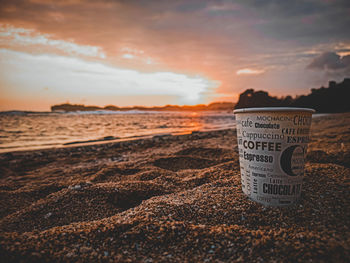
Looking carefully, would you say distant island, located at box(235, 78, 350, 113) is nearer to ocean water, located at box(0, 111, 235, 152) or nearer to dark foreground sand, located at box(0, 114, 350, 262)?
ocean water, located at box(0, 111, 235, 152)

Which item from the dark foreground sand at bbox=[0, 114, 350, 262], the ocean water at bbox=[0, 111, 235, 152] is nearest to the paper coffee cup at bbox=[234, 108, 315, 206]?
the dark foreground sand at bbox=[0, 114, 350, 262]

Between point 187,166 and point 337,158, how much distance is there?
A: 8.91 ft

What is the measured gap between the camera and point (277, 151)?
1.79m

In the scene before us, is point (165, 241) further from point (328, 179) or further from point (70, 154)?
point (70, 154)

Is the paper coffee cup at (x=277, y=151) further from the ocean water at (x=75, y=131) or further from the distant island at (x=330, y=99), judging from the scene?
the distant island at (x=330, y=99)

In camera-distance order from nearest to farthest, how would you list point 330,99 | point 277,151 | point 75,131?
point 277,151 < point 75,131 < point 330,99

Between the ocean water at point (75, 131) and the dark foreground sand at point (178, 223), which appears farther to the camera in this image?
the ocean water at point (75, 131)

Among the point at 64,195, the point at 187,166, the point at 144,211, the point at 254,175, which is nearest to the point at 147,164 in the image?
the point at 187,166

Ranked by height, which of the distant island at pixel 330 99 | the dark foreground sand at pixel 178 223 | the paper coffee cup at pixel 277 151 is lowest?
the dark foreground sand at pixel 178 223

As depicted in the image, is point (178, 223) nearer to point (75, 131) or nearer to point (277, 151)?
point (277, 151)

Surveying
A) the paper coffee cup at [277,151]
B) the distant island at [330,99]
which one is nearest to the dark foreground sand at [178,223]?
the paper coffee cup at [277,151]

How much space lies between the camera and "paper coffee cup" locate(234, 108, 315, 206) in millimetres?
1783

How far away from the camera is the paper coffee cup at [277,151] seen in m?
1.78

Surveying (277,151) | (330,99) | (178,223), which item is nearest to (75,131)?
(178,223)
